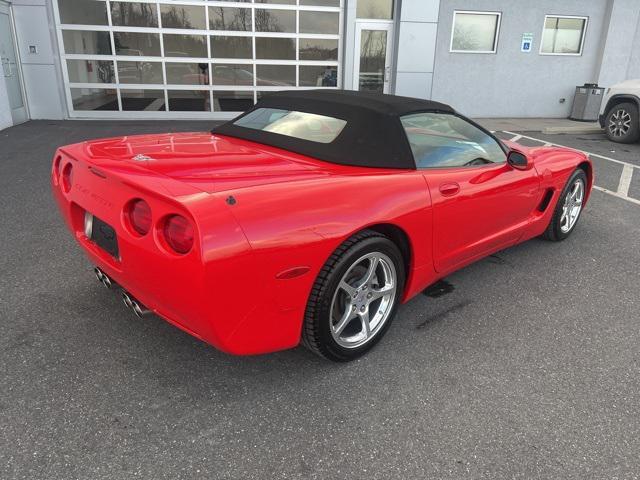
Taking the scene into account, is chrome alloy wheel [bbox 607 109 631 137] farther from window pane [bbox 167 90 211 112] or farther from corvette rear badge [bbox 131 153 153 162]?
corvette rear badge [bbox 131 153 153 162]

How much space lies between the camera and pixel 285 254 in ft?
6.89

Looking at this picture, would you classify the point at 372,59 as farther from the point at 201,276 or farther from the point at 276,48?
the point at 201,276

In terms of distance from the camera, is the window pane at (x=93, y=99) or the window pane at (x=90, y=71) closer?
the window pane at (x=90, y=71)

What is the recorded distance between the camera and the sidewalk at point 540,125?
11828mm

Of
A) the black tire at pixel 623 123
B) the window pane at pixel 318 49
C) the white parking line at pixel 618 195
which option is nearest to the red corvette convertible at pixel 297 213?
the white parking line at pixel 618 195

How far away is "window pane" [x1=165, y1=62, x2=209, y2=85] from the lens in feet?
37.6

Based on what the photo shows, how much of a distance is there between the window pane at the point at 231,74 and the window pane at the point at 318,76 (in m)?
1.28

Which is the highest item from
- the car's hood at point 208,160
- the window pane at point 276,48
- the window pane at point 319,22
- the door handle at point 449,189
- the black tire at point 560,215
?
the window pane at point 319,22

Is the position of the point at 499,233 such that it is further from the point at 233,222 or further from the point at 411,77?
the point at 411,77

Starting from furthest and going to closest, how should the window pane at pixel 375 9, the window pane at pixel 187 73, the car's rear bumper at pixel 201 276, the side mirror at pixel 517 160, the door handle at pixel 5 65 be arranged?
the window pane at pixel 375 9, the window pane at pixel 187 73, the door handle at pixel 5 65, the side mirror at pixel 517 160, the car's rear bumper at pixel 201 276

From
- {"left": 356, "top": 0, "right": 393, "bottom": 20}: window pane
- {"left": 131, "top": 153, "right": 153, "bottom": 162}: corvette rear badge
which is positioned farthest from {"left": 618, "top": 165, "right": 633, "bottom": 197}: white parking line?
{"left": 356, "top": 0, "right": 393, "bottom": 20}: window pane

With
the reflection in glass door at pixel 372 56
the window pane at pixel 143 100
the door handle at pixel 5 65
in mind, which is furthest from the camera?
the reflection in glass door at pixel 372 56

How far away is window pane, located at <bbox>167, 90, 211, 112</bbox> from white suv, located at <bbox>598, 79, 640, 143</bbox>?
29.1 ft

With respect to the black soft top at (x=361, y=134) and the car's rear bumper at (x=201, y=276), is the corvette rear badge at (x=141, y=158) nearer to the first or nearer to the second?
the car's rear bumper at (x=201, y=276)
